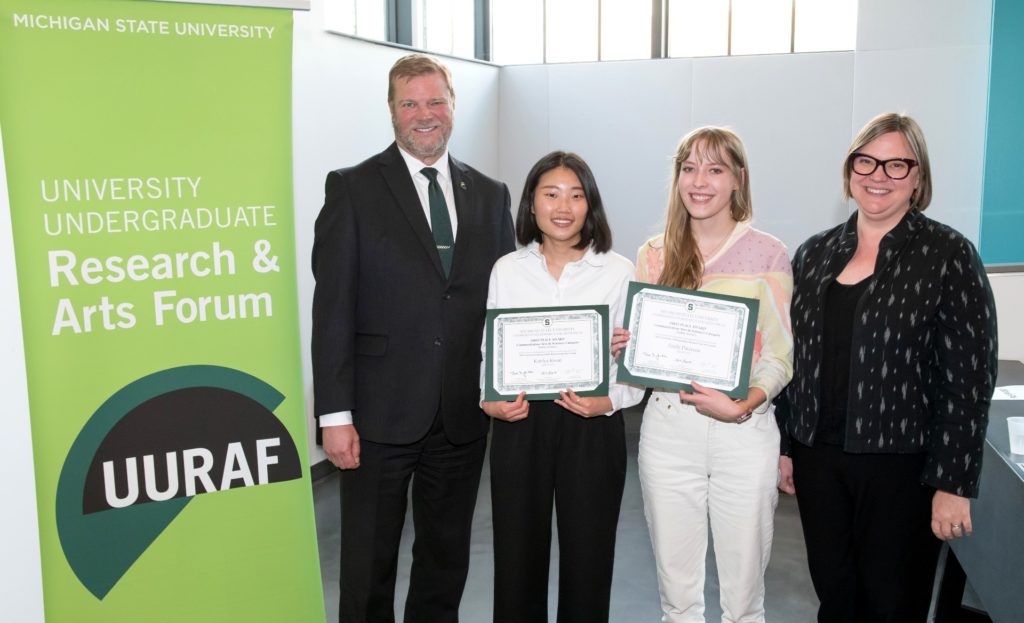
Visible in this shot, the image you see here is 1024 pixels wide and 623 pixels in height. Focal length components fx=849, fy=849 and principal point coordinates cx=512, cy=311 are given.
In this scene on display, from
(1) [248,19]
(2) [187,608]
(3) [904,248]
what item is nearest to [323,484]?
(2) [187,608]

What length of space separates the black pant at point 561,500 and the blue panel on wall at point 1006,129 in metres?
3.08

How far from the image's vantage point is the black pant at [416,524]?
241cm

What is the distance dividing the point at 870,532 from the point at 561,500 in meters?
0.78

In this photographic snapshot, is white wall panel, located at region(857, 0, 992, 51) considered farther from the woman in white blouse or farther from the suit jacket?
the suit jacket

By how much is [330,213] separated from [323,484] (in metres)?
2.71

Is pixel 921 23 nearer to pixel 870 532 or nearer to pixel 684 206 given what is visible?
pixel 684 206

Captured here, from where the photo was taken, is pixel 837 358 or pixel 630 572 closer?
pixel 837 358

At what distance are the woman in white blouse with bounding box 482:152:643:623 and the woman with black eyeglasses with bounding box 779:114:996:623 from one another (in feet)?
1.63

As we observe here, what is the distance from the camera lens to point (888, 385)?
203 cm

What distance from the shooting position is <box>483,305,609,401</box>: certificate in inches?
86.0

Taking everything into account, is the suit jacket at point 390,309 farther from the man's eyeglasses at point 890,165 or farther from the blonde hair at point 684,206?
the man's eyeglasses at point 890,165

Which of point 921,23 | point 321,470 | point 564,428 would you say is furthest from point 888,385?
point 921,23

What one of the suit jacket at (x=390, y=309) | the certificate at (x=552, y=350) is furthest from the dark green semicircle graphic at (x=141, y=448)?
the certificate at (x=552, y=350)

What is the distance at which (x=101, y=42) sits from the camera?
198 centimetres
